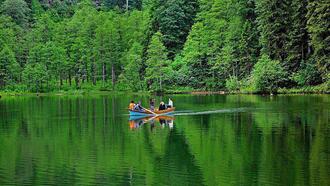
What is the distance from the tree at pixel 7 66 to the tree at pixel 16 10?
80.6 feet

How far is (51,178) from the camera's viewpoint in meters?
20.5

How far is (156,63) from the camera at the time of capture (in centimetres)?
8912

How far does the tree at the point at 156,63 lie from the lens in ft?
290

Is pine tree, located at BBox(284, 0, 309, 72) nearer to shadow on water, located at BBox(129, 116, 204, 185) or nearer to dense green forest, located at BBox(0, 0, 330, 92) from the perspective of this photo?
dense green forest, located at BBox(0, 0, 330, 92)

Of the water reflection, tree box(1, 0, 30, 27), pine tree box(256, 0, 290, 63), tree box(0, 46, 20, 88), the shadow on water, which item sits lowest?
the shadow on water

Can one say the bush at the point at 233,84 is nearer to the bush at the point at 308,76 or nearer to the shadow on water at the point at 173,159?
the bush at the point at 308,76

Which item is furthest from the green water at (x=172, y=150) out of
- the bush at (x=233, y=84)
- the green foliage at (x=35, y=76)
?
the green foliage at (x=35, y=76)

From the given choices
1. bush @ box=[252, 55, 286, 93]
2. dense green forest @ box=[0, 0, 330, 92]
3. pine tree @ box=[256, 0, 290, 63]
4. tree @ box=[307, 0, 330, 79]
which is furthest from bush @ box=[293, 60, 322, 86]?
pine tree @ box=[256, 0, 290, 63]

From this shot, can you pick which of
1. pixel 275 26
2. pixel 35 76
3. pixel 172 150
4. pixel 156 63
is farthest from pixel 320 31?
pixel 35 76

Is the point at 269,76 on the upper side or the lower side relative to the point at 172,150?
upper

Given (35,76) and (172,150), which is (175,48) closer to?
(35,76)

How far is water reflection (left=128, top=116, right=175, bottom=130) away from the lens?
3808 cm

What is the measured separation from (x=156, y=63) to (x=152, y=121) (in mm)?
47268

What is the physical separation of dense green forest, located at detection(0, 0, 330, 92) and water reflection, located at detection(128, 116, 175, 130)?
2859cm
